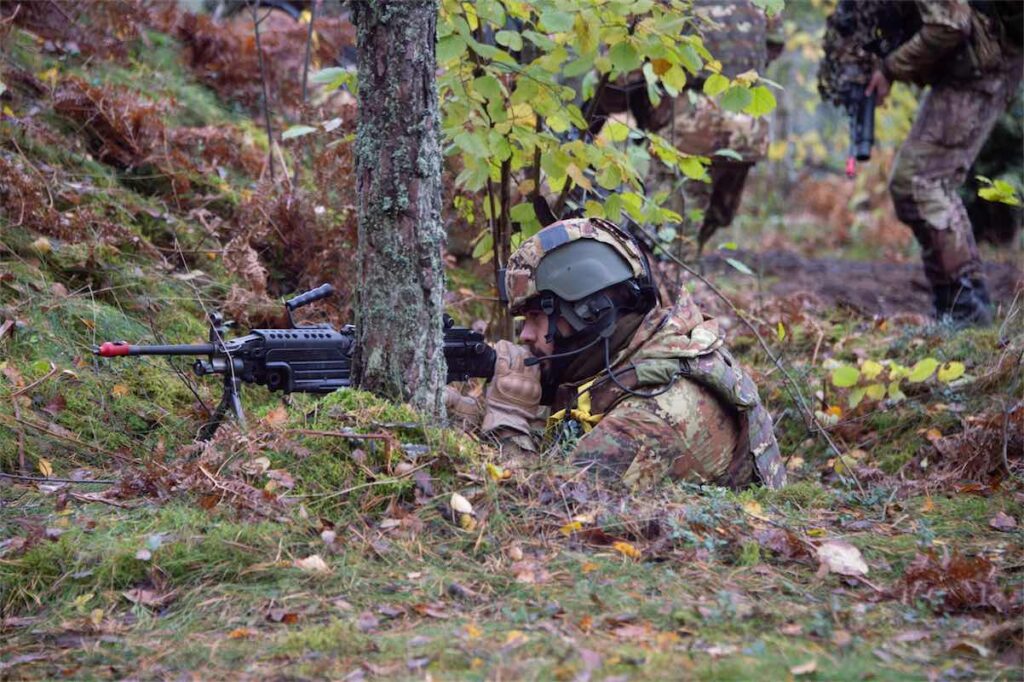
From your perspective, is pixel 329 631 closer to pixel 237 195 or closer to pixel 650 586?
pixel 650 586

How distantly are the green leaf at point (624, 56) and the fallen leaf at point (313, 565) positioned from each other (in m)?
2.56

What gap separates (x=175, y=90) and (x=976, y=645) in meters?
6.87

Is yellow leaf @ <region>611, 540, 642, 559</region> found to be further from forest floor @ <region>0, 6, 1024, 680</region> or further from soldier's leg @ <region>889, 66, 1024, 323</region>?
soldier's leg @ <region>889, 66, 1024, 323</region>

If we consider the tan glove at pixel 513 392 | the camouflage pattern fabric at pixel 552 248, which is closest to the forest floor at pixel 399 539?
the tan glove at pixel 513 392

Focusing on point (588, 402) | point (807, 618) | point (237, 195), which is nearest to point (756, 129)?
point (237, 195)

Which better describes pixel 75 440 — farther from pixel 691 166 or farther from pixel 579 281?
pixel 691 166

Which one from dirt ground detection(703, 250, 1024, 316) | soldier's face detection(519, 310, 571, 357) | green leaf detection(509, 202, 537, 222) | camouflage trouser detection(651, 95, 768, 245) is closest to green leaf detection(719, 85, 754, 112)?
green leaf detection(509, 202, 537, 222)

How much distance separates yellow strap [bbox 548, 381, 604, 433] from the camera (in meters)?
4.22

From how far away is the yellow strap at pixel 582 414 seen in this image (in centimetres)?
422

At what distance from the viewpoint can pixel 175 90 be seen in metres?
7.77

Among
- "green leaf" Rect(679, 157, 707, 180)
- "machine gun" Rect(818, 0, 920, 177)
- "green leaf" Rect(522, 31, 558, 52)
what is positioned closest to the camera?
"green leaf" Rect(522, 31, 558, 52)

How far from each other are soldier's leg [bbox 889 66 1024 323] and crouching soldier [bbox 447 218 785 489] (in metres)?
4.27

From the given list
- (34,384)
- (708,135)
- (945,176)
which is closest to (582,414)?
(34,384)

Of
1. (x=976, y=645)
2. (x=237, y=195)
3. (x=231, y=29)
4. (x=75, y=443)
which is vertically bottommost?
(x=976, y=645)
